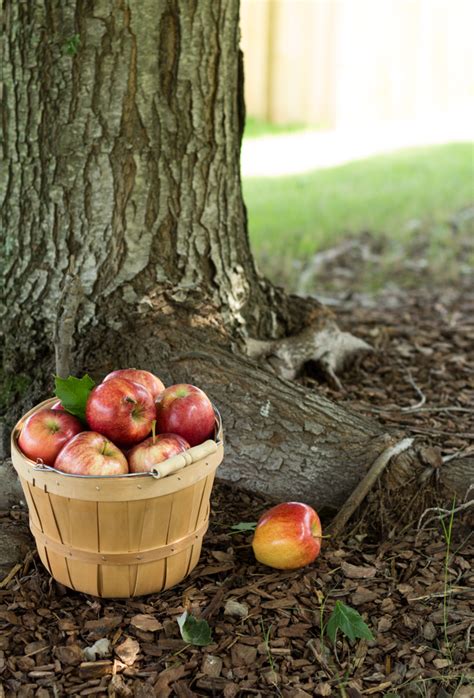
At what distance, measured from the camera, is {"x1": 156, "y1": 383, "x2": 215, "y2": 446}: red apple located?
107 inches

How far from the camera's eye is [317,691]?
2.41m

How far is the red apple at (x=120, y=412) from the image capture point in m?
2.61

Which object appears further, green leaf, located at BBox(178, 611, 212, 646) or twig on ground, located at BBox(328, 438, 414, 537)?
twig on ground, located at BBox(328, 438, 414, 537)

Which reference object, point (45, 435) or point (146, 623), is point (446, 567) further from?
point (45, 435)

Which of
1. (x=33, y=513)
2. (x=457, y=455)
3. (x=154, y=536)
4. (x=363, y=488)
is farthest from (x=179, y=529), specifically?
(x=457, y=455)

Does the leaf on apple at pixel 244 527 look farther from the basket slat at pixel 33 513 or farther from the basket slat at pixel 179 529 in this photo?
the basket slat at pixel 33 513

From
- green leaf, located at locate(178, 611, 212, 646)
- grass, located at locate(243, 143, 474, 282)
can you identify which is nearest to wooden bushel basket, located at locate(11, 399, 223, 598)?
green leaf, located at locate(178, 611, 212, 646)

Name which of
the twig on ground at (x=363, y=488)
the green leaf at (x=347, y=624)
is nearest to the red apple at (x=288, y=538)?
the twig on ground at (x=363, y=488)

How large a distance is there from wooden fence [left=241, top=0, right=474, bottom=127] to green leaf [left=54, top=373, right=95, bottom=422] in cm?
947

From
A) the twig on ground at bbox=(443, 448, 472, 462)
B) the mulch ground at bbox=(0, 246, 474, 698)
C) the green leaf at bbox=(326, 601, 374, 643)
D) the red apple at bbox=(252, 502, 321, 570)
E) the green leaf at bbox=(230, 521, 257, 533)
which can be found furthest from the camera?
the twig on ground at bbox=(443, 448, 472, 462)

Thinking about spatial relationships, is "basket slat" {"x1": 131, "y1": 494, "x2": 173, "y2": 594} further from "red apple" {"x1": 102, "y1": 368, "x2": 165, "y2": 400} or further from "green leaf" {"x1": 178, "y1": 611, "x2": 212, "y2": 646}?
"red apple" {"x1": 102, "y1": 368, "x2": 165, "y2": 400}

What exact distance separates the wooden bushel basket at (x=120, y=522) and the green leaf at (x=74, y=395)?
189mm

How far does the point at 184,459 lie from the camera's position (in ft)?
8.23

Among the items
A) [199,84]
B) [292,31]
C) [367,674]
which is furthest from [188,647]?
[292,31]
